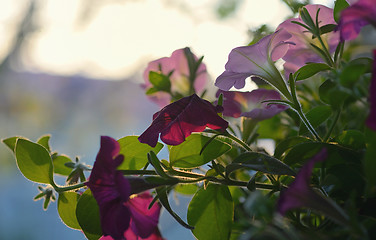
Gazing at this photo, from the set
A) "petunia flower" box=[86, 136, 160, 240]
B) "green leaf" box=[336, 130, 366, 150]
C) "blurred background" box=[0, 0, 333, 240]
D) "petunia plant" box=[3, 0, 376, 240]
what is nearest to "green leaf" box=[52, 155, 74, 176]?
"petunia plant" box=[3, 0, 376, 240]

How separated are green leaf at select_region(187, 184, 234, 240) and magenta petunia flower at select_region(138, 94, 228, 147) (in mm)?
40

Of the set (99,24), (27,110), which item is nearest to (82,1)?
(99,24)

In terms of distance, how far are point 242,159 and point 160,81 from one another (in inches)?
5.7

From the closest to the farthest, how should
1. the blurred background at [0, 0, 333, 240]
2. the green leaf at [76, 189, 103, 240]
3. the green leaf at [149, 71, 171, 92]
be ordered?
the green leaf at [76, 189, 103, 240] → the green leaf at [149, 71, 171, 92] → the blurred background at [0, 0, 333, 240]

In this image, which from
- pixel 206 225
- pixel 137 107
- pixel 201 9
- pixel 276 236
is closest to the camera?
pixel 276 236

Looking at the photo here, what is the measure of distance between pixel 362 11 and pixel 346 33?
0.11ft

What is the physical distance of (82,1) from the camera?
7.82 feet

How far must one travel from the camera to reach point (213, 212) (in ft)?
0.86

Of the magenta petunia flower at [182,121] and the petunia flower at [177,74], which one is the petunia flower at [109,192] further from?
the petunia flower at [177,74]

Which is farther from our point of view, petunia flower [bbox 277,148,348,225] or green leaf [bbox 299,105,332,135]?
green leaf [bbox 299,105,332,135]

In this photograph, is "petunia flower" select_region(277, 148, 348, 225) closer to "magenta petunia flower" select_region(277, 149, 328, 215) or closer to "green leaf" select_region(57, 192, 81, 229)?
"magenta petunia flower" select_region(277, 149, 328, 215)

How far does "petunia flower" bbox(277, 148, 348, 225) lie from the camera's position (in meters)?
0.16

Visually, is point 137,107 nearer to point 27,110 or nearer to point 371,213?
point 27,110

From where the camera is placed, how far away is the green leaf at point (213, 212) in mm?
257
